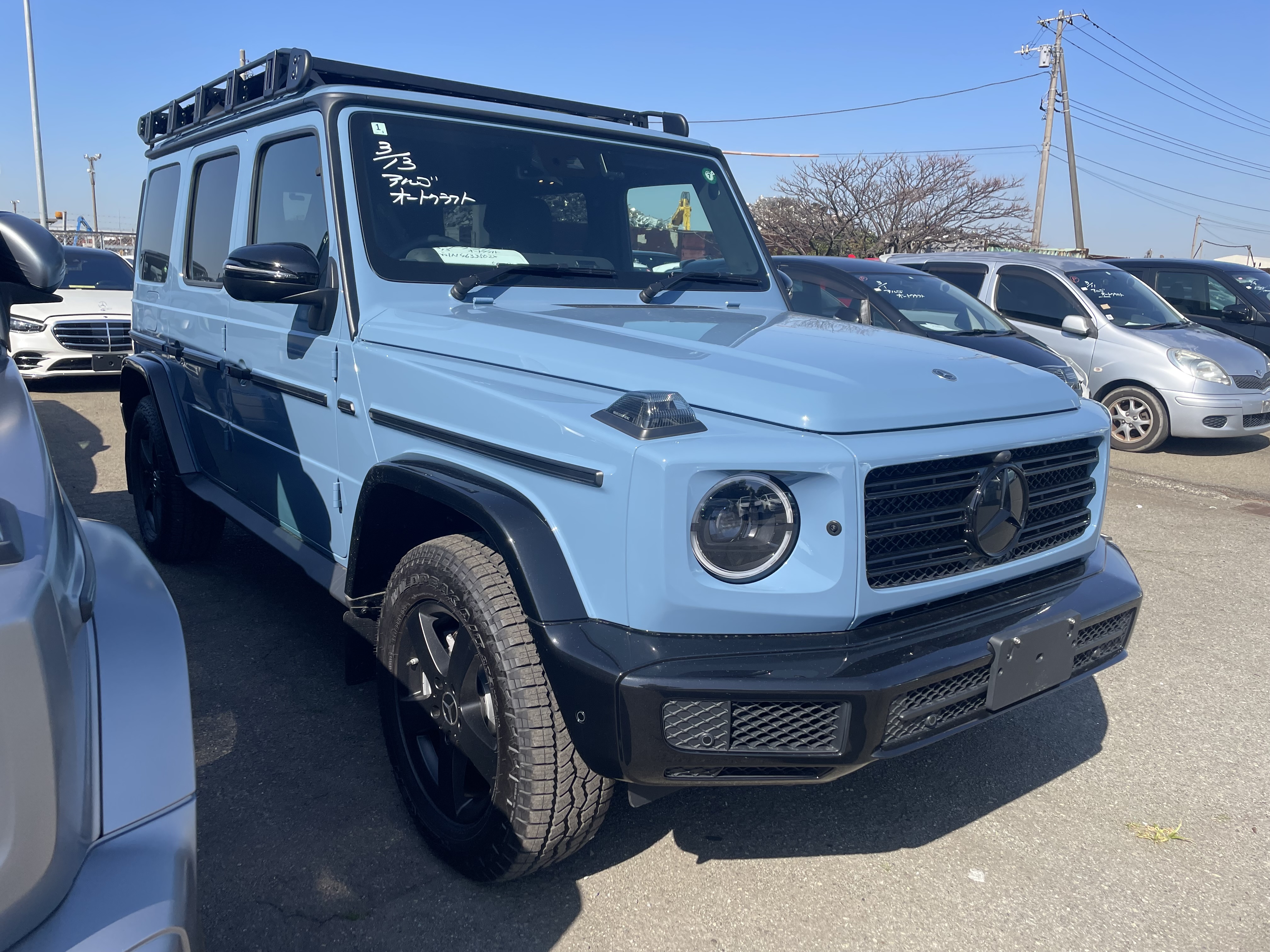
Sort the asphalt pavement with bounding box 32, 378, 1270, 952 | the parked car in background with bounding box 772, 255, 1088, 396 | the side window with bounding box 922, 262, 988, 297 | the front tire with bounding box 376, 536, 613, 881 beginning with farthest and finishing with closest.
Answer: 1. the side window with bounding box 922, 262, 988, 297
2. the parked car in background with bounding box 772, 255, 1088, 396
3. the asphalt pavement with bounding box 32, 378, 1270, 952
4. the front tire with bounding box 376, 536, 613, 881

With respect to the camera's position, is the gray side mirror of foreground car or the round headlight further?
the gray side mirror of foreground car

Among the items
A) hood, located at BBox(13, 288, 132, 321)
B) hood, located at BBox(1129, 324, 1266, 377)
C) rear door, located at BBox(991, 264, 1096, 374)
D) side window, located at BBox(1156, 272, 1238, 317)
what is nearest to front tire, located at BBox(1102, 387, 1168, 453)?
rear door, located at BBox(991, 264, 1096, 374)

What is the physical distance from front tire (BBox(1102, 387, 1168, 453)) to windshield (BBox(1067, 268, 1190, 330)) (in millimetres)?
631

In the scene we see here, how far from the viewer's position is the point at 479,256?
120 inches

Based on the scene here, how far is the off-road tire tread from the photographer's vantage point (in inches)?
175

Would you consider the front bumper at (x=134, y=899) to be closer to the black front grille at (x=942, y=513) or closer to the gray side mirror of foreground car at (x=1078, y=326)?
the black front grille at (x=942, y=513)

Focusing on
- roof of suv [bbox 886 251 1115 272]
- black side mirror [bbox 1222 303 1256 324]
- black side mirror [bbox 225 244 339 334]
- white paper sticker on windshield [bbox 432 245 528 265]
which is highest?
roof of suv [bbox 886 251 1115 272]

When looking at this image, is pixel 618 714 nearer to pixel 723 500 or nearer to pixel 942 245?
pixel 723 500

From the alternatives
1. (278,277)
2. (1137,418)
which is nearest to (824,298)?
(1137,418)

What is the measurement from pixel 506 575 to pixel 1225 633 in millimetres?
3671

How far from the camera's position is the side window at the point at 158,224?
4.55 m

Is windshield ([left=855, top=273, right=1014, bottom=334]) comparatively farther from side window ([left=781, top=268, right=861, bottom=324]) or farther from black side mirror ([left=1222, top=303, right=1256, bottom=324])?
black side mirror ([left=1222, top=303, right=1256, bottom=324])

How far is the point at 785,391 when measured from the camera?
2.09m

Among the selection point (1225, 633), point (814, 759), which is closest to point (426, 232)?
point (814, 759)
